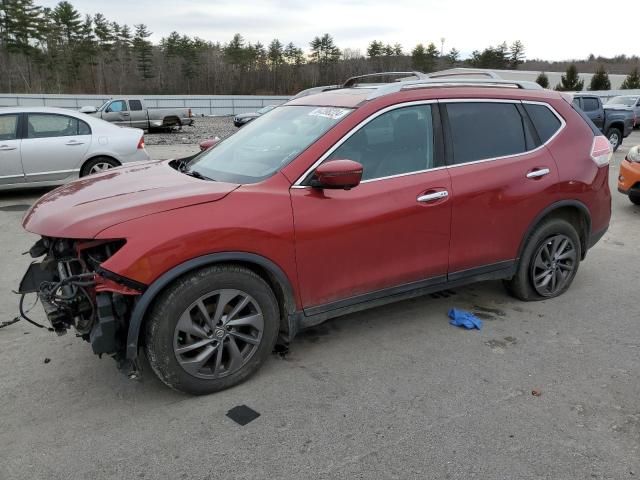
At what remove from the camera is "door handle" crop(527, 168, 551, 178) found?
4.24m

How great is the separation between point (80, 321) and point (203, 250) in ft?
2.89

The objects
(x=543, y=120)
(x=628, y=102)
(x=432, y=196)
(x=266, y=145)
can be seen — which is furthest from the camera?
(x=628, y=102)

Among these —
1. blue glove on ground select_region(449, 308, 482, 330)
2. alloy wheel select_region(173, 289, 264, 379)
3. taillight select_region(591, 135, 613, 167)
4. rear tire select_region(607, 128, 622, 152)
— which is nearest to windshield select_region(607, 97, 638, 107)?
rear tire select_region(607, 128, 622, 152)

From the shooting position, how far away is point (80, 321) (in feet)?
10.2

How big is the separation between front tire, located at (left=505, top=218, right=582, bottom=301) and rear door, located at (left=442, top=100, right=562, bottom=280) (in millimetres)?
203

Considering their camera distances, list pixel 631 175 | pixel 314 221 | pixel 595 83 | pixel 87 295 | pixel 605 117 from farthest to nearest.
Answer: pixel 595 83, pixel 605 117, pixel 631 175, pixel 314 221, pixel 87 295

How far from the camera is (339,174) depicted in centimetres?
320

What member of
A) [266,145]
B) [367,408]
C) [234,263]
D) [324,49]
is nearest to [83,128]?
[266,145]

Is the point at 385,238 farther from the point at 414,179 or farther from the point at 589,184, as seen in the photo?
the point at 589,184

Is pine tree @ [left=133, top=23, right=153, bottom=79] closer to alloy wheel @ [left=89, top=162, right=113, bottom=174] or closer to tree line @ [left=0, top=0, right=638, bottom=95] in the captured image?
tree line @ [left=0, top=0, right=638, bottom=95]

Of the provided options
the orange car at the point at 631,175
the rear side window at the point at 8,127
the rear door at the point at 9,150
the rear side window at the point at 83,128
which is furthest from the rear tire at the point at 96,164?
the orange car at the point at 631,175

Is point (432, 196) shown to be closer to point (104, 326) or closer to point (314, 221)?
point (314, 221)

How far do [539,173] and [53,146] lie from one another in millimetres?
7734

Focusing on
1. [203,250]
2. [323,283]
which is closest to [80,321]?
[203,250]
